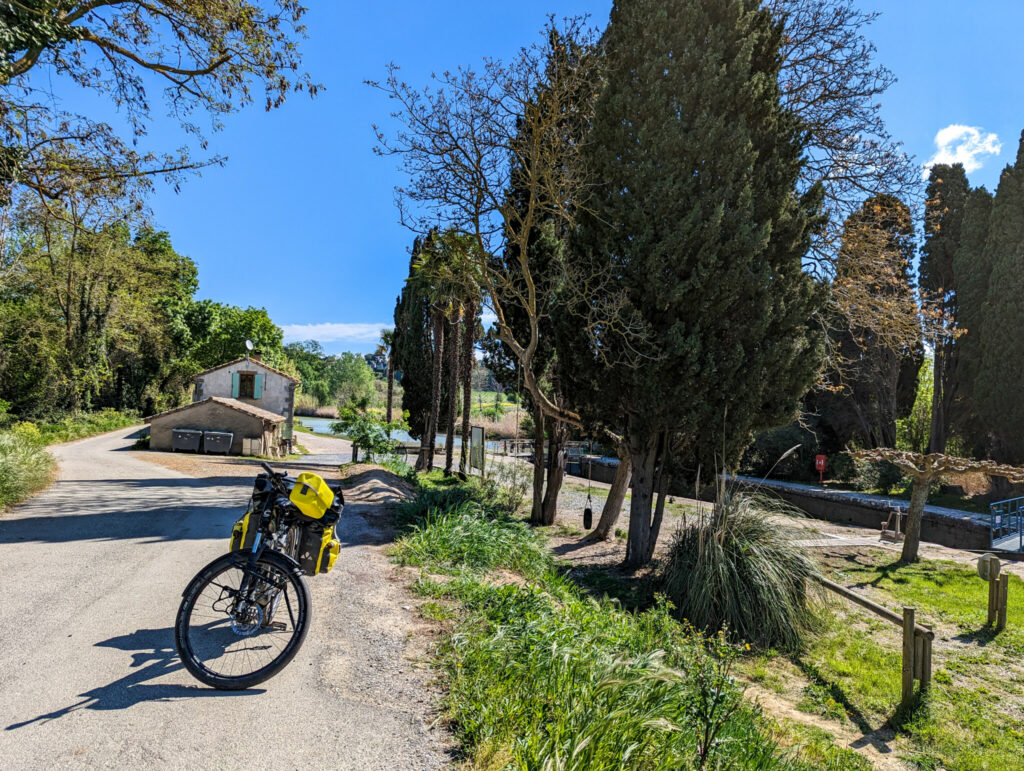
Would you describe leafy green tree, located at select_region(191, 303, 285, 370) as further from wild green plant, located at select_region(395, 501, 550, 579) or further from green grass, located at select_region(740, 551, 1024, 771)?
green grass, located at select_region(740, 551, 1024, 771)

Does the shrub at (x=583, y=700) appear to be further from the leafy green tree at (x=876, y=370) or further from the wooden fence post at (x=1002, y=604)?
the leafy green tree at (x=876, y=370)

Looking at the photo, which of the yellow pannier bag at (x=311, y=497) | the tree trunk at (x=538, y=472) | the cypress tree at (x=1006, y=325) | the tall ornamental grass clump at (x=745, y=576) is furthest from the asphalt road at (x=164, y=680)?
the cypress tree at (x=1006, y=325)

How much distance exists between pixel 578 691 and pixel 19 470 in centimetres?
1006

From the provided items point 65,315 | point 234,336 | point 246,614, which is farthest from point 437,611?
point 234,336

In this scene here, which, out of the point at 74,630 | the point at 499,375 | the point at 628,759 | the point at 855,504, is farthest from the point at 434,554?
the point at 855,504

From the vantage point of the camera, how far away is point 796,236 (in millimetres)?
9328

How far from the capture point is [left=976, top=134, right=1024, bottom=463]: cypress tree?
64.2ft

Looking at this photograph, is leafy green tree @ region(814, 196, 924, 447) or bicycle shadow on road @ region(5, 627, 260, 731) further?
leafy green tree @ region(814, 196, 924, 447)

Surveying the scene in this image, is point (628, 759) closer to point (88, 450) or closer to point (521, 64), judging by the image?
point (521, 64)

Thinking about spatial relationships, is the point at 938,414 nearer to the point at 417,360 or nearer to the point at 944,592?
the point at 944,592

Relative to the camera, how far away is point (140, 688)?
3.08 metres

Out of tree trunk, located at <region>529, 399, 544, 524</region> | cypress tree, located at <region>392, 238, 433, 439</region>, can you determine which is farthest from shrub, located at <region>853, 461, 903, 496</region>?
cypress tree, located at <region>392, 238, 433, 439</region>

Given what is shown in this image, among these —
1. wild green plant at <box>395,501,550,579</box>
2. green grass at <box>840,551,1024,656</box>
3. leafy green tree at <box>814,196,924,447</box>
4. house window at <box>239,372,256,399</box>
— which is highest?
leafy green tree at <box>814,196,924,447</box>

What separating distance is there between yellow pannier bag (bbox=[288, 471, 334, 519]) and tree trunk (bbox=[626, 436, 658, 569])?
6.78 m
